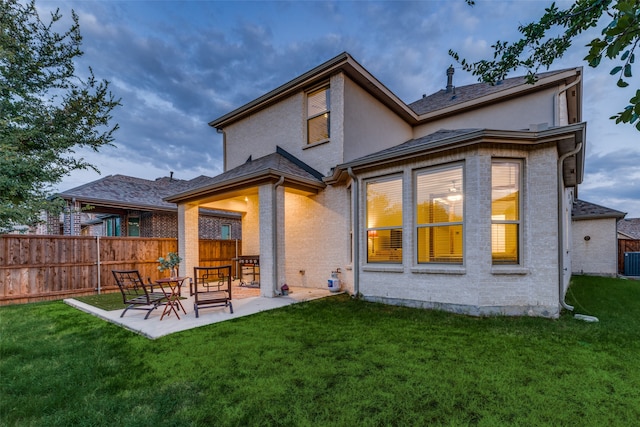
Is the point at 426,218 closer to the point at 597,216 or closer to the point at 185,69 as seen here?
the point at 597,216

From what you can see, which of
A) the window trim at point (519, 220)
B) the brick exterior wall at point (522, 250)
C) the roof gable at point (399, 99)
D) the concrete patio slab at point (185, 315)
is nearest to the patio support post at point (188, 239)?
the concrete patio slab at point (185, 315)

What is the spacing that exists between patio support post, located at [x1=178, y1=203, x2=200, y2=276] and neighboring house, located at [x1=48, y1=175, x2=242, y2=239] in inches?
137

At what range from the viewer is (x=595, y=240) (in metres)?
13.8

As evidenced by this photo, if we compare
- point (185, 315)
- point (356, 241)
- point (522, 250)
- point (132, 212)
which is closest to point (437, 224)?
point (522, 250)

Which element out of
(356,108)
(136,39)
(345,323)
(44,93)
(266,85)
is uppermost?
(266,85)

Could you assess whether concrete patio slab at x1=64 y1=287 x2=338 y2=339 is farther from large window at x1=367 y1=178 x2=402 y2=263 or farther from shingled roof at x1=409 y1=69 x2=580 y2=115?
shingled roof at x1=409 y1=69 x2=580 y2=115

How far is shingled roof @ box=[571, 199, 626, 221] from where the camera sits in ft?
42.9

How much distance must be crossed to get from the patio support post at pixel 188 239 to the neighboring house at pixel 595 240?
1766 cm

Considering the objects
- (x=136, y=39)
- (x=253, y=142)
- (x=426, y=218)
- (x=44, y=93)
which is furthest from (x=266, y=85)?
(x=426, y=218)

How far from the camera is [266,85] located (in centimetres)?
3017

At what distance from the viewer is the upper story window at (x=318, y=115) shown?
8.84 metres

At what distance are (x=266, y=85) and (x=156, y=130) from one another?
39.2ft

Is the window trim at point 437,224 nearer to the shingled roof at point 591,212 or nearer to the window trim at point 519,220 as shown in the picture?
the window trim at point 519,220

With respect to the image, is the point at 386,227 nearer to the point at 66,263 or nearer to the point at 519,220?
the point at 519,220
